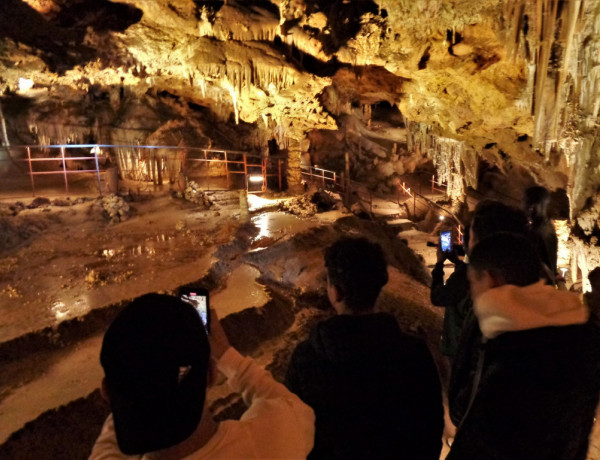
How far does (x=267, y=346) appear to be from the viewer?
194 inches

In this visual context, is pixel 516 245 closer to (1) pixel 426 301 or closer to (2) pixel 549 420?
(2) pixel 549 420

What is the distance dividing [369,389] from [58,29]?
45.6 ft

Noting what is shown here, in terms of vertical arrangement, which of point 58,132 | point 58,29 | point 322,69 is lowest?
point 58,132

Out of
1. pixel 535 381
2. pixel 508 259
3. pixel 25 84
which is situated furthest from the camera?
pixel 25 84

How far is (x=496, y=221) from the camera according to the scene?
2.34 metres

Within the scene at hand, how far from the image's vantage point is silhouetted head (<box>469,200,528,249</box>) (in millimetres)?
2334

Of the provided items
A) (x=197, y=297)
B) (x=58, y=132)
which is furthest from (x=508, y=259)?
(x=58, y=132)

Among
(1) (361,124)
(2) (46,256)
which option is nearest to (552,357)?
(2) (46,256)

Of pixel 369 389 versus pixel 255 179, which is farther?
pixel 255 179

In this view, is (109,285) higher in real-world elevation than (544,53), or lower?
lower

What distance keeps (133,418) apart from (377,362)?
31.2 inches

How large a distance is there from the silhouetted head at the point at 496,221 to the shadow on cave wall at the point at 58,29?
12145 millimetres

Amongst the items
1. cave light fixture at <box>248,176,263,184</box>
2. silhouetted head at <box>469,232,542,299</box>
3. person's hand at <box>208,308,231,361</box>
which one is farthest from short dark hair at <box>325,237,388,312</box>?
cave light fixture at <box>248,176,263,184</box>

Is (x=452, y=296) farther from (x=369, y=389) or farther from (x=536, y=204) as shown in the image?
(x=369, y=389)
